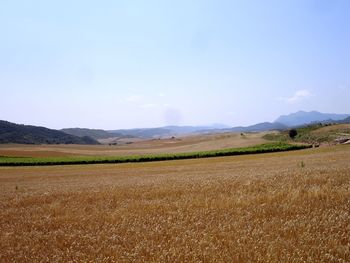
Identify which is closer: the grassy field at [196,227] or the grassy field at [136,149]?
the grassy field at [196,227]

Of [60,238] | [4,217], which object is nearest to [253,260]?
[60,238]

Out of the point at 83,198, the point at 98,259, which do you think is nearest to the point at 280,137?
the point at 83,198

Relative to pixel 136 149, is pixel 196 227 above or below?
above

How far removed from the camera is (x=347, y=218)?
6.66 metres

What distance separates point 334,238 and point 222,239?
67.4 inches

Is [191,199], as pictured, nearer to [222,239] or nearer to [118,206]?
[118,206]

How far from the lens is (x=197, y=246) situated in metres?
5.92

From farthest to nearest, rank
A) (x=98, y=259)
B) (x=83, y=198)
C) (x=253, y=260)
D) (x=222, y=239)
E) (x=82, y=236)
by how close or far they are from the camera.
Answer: (x=83, y=198)
(x=82, y=236)
(x=222, y=239)
(x=98, y=259)
(x=253, y=260)

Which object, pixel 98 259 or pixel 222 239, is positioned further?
pixel 222 239

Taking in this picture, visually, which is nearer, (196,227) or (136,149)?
(196,227)

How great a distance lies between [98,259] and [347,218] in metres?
4.37

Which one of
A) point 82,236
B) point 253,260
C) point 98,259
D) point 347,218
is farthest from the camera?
point 82,236

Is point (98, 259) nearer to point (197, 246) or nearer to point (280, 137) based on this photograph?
point (197, 246)

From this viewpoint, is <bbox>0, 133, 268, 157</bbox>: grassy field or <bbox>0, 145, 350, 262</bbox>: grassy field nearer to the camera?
<bbox>0, 145, 350, 262</bbox>: grassy field
